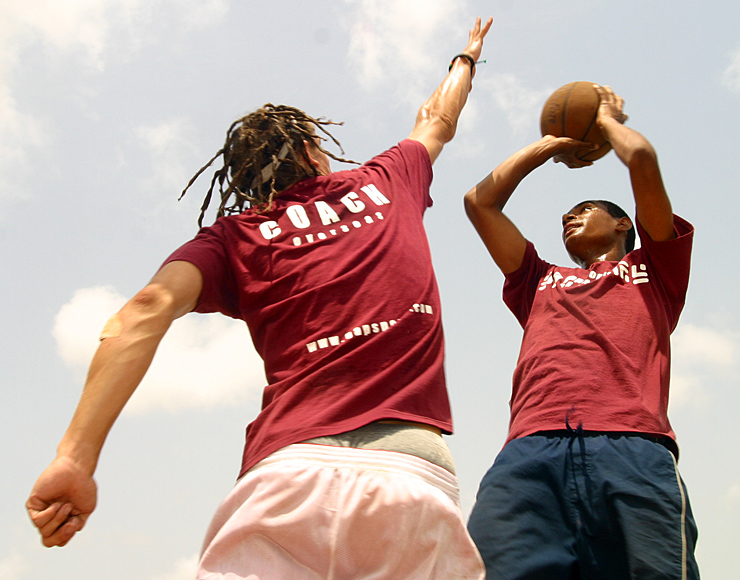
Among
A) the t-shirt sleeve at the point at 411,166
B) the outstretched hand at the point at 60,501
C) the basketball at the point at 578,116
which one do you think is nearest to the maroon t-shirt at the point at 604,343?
the basketball at the point at 578,116

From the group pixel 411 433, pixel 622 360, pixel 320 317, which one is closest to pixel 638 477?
pixel 622 360

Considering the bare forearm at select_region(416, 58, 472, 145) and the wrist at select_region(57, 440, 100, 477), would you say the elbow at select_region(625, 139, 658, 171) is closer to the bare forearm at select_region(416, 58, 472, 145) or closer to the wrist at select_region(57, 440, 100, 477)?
the bare forearm at select_region(416, 58, 472, 145)

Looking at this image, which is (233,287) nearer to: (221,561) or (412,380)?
(412,380)

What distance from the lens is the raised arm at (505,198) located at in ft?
14.1

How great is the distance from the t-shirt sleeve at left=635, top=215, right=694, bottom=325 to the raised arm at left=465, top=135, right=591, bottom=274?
712 millimetres

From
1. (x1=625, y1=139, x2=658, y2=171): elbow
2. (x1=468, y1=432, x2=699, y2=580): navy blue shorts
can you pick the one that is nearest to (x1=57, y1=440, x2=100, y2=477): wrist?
(x1=468, y1=432, x2=699, y2=580): navy blue shorts

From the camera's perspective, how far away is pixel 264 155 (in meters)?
3.20

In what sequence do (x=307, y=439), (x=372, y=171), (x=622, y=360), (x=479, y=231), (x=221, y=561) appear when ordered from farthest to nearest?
(x=479, y=231)
(x=622, y=360)
(x=372, y=171)
(x=307, y=439)
(x=221, y=561)

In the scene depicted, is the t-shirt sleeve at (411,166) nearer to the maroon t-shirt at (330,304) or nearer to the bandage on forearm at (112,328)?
the maroon t-shirt at (330,304)

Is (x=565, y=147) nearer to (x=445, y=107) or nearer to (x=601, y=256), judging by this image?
(x=601, y=256)

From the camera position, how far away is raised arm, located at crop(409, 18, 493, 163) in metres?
3.67

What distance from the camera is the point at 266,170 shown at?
10.3 feet

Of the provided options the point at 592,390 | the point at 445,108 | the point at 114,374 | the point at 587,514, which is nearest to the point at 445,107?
the point at 445,108

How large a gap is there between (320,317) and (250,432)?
42 cm
